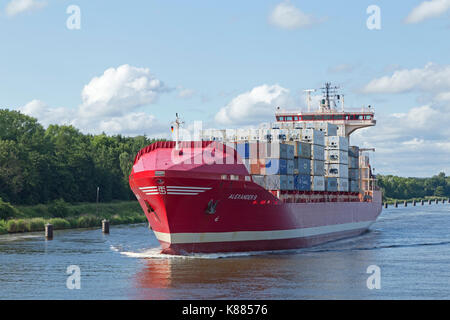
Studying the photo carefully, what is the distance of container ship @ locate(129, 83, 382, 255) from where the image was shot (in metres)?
40.5

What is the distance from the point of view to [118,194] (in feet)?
390

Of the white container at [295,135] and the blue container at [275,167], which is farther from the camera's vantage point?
the white container at [295,135]

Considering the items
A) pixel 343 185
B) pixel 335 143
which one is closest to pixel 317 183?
pixel 343 185

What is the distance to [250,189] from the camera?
43.6 metres

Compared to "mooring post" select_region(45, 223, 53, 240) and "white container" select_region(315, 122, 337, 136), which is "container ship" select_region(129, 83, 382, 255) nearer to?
"white container" select_region(315, 122, 337, 136)

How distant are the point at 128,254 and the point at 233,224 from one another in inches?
361

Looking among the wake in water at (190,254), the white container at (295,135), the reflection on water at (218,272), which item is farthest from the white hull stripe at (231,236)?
the white container at (295,135)

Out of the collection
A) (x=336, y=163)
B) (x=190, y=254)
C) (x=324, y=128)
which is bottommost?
(x=190, y=254)

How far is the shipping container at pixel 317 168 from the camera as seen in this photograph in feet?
191

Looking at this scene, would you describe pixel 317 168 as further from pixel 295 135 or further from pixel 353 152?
pixel 353 152

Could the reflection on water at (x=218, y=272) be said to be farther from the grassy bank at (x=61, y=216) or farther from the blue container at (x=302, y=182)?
the grassy bank at (x=61, y=216)

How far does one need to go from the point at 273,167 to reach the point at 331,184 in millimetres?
14524

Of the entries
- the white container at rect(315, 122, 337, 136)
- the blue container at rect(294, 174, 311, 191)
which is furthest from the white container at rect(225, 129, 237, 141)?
the white container at rect(315, 122, 337, 136)

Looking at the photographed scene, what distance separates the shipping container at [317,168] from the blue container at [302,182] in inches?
84.5
